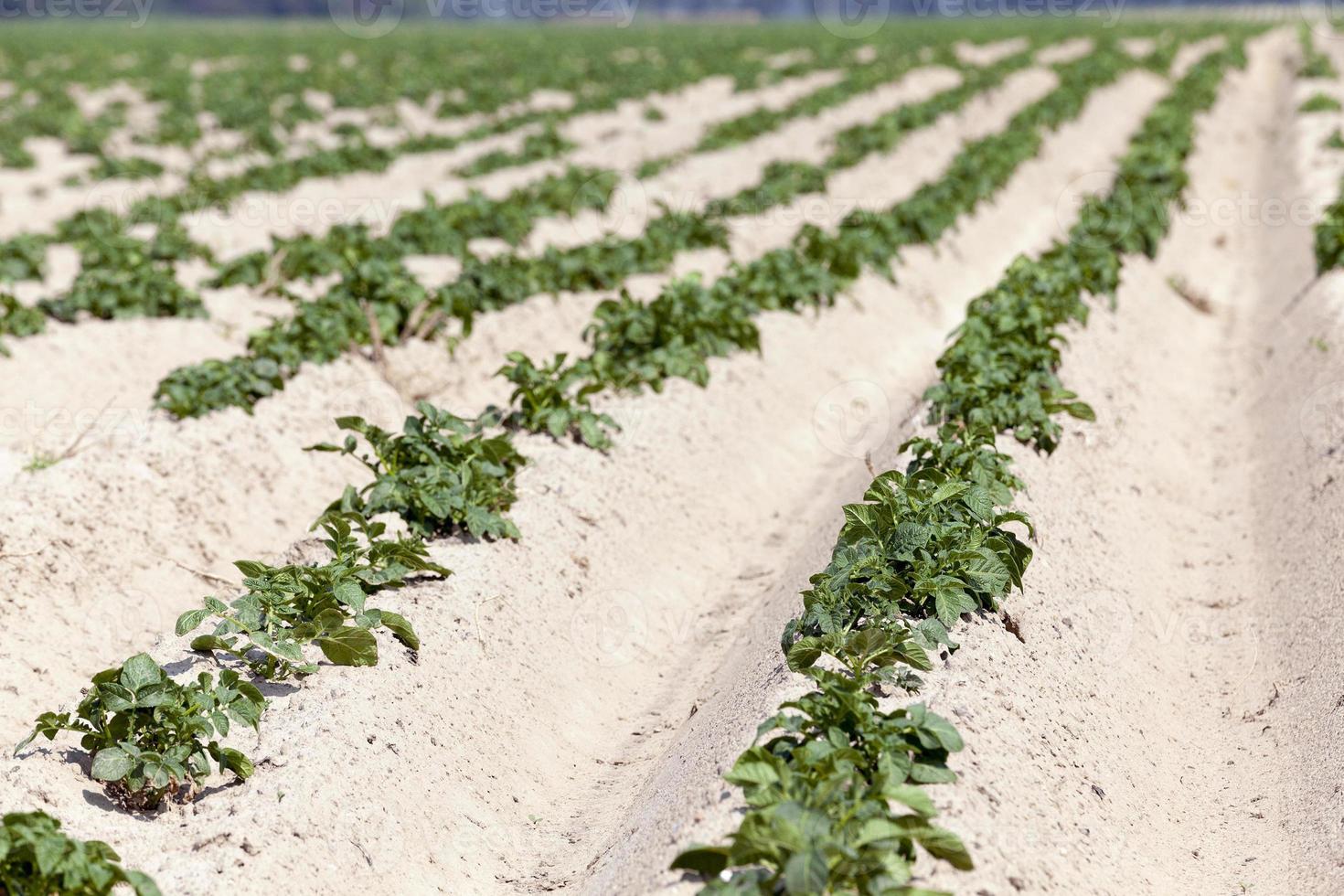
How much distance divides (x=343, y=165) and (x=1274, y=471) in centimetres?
1578

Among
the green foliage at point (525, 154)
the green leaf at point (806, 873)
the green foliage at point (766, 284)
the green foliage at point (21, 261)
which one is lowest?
the green foliage at point (525, 154)

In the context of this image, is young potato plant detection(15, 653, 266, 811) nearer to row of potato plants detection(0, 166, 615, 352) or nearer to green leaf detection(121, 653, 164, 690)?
green leaf detection(121, 653, 164, 690)

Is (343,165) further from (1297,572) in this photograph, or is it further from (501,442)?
(1297,572)

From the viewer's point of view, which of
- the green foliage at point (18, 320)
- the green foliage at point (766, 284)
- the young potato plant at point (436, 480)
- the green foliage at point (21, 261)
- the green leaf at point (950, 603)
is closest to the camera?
the green leaf at point (950, 603)

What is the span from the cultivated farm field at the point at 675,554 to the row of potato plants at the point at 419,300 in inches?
1.7

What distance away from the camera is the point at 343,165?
2019 centimetres

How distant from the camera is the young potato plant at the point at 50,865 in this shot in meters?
3.84

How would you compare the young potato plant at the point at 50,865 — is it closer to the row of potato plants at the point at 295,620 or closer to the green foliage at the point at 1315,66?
the row of potato plants at the point at 295,620

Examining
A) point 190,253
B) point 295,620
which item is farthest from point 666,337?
point 190,253

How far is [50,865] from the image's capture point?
3797 mm

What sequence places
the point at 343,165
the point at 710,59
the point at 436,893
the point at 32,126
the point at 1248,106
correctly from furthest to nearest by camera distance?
1. the point at 710,59
2. the point at 1248,106
3. the point at 32,126
4. the point at 343,165
5. the point at 436,893

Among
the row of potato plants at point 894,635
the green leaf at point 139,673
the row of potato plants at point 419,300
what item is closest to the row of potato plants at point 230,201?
the row of potato plants at point 419,300

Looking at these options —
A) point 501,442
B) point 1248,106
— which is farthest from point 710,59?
point 501,442

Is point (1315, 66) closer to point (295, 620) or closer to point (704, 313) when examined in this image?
point (704, 313)
